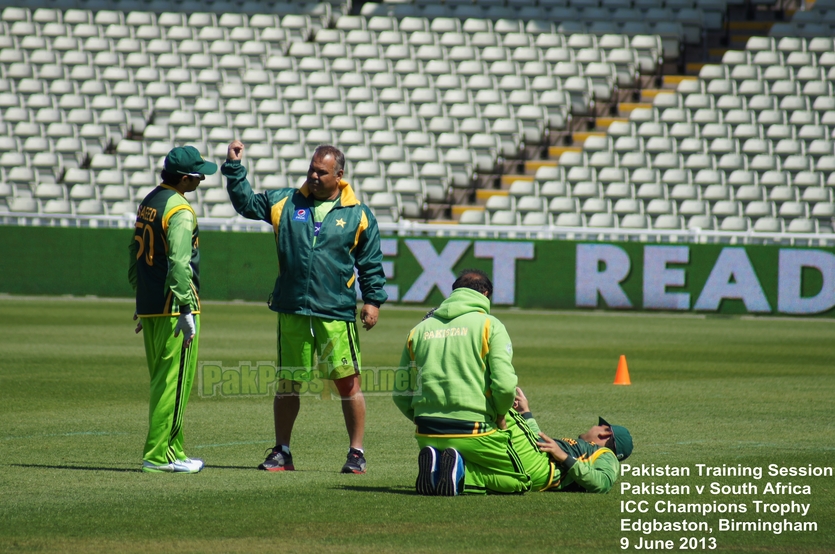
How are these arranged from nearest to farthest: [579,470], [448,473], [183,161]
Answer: [448,473] → [579,470] → [183,161]

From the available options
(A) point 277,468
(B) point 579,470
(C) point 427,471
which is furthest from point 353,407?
(B) point 579,470

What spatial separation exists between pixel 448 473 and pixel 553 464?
74cm

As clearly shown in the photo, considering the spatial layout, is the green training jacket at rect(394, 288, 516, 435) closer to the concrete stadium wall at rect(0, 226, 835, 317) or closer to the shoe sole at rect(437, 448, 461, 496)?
the shoe sole at rect(437, 448, 461, 496)

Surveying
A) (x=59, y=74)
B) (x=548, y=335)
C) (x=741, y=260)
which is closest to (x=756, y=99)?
(x=741, y=260)

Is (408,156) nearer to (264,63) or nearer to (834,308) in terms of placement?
(264,63)

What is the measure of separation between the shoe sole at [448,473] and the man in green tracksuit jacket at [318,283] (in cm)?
95

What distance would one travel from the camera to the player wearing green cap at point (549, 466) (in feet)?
22.7

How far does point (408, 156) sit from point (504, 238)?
5.42 meters

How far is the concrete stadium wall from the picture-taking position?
76.2ft

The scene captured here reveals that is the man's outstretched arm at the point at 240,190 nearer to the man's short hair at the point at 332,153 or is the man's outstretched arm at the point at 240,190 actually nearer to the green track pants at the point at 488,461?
the man's short hair at the point at 332,153

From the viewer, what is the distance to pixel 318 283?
765cm

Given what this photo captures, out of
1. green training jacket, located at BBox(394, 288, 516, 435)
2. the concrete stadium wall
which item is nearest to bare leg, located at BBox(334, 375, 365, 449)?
green training jacket, located at BBox(394, 288, 516, 435)

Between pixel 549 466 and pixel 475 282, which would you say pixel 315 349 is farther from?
pixel 549 466

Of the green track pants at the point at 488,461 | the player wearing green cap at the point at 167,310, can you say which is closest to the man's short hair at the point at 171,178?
the player wearing green cap at the point at 167,310
